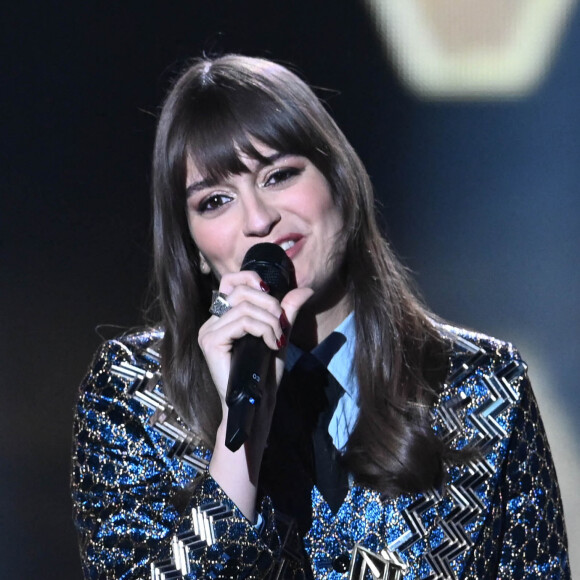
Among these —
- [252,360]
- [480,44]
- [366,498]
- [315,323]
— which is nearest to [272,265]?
[252,360]

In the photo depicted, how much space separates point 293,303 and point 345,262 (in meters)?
0.36

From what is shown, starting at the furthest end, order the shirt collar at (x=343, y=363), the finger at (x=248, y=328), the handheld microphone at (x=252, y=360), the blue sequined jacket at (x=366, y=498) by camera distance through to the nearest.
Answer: the shirt collar at (x=343, y=363)
the blue sequined jacket at (x=366, y=498)
the finger at (x=248, y=328)
the handheld microphone at (x=252, y=360)

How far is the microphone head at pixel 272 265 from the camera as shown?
3.83 feet

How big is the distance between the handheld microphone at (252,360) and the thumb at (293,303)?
0.02 m

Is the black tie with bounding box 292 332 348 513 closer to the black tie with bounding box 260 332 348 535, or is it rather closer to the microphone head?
the black tie with bounding box 260 332 348 535

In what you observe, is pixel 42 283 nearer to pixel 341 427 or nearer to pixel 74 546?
pixel 74 546

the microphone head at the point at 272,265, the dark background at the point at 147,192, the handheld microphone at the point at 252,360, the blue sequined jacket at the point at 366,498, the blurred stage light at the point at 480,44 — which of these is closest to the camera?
the handheld microphone at the point at 252,360

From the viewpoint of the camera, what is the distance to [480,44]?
2.00m

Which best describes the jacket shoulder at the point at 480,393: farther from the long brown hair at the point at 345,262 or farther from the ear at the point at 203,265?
the ear at the point at 203,265

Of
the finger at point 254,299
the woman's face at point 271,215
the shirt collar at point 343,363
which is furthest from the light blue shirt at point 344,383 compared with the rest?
the finger at point 254,299

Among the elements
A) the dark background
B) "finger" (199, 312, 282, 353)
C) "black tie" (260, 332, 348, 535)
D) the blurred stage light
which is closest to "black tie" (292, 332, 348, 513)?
"black tie" (260, 332, 348, 535)

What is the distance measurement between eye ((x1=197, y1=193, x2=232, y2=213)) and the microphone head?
16 centimetres

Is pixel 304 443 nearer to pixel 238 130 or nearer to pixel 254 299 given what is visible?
pixel 254 299

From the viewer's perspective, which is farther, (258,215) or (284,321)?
(258,215)
